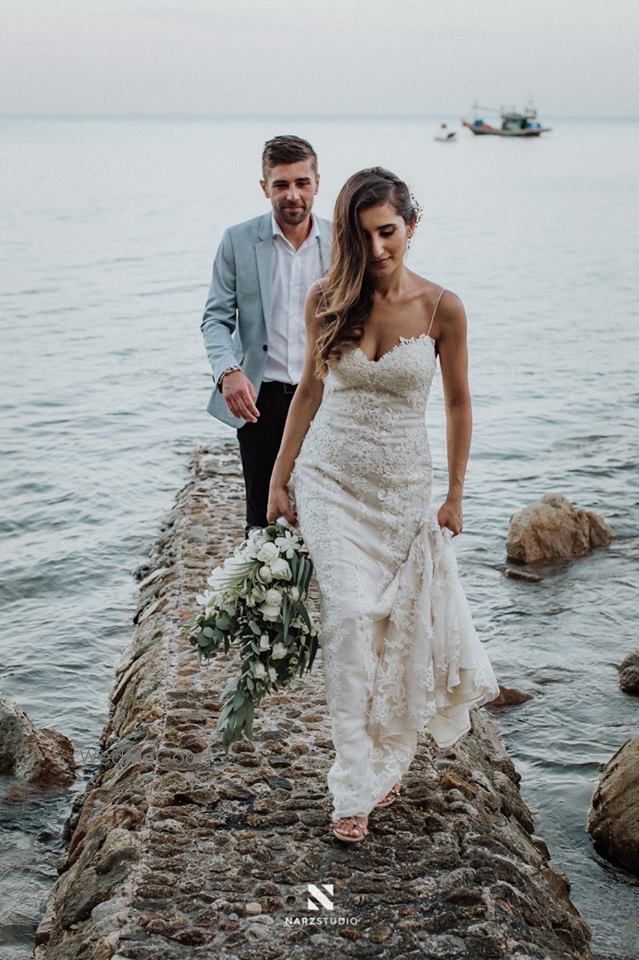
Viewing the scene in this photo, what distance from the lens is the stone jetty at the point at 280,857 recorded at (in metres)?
3.99

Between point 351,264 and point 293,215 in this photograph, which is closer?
point 351,264

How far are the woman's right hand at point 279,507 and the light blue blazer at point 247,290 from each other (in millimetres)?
1076

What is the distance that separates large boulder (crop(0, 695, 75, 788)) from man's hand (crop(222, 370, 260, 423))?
99.8 inches

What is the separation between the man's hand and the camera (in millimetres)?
5016

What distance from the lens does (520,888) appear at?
14.2 ft

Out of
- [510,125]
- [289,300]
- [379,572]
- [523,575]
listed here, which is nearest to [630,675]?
[523,575]

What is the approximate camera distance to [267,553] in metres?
4.16

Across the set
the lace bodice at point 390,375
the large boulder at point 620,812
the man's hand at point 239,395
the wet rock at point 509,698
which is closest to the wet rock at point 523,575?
the wet rock at point 509,698

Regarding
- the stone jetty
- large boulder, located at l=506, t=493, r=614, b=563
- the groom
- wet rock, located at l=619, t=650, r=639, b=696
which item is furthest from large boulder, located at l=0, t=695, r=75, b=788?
large boulder, located at l=506, t=493, r=614, b=563

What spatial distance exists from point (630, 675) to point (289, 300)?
3732 mm

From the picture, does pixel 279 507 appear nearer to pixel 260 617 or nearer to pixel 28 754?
pixel 260 617

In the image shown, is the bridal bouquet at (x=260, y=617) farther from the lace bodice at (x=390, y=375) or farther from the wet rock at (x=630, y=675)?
the wet rock at (x=630, y=675)

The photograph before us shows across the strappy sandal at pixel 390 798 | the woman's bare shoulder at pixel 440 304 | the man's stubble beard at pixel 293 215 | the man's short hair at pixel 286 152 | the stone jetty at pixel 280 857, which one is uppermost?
the man's short hair at pixel 286 152

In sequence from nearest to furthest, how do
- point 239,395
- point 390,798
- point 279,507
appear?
point 279,507 → point 390,798 → point 239,395
